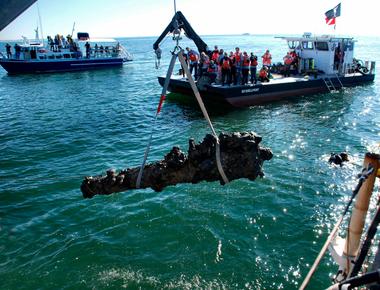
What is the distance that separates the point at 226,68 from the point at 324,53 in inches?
380

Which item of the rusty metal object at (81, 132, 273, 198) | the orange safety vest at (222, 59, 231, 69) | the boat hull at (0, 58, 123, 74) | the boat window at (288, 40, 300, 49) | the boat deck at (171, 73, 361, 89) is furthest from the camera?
the boat hull at (0, 58, 123, 74)

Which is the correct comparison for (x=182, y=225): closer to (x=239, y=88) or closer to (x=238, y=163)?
(x=238, y=163)

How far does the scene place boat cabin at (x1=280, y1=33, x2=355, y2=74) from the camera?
25141mm

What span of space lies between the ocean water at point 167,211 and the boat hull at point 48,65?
22.8m

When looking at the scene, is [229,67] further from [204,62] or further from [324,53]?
[324,53]

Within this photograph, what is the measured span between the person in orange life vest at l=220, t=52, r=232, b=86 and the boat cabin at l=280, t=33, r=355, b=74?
8452 mm

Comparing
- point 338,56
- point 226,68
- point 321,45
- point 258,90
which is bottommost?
point 258,90

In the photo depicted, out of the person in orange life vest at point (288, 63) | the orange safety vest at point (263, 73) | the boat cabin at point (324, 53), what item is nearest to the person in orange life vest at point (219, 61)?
the orange safety vest at point (263, 73)

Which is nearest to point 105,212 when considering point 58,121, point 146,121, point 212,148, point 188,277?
point 188,277

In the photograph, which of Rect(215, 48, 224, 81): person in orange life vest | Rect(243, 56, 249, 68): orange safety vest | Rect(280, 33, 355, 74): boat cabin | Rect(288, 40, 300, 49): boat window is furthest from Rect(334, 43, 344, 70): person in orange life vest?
Rect(215, 48, 224, 81): person in orange life vest

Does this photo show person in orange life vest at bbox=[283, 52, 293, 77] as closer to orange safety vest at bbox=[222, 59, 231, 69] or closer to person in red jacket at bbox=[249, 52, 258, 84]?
person in red jacket at bbox=[249, 52, 258, 84]

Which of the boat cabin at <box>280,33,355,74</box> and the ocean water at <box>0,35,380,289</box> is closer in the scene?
the ocean water at <box>0,35,380,289</box>

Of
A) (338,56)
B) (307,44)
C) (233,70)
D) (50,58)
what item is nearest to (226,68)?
(233,70)

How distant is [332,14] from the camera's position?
79.6 feet
